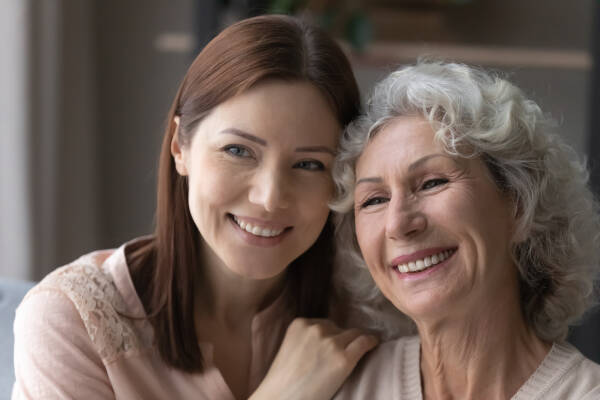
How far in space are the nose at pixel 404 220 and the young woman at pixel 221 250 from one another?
242 mm

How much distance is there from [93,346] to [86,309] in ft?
0.26

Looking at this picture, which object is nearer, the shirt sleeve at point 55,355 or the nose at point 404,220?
the nose at point 404,220

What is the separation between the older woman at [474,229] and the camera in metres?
1.48

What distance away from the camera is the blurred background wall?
3465 millimetres

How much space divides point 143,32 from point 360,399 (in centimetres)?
308

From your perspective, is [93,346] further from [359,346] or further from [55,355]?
[359,346]

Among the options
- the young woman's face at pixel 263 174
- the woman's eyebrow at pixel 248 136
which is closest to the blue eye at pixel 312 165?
the young woman's face at pixel 263 174

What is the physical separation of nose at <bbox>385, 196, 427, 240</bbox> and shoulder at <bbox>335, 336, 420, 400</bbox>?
1.19ft

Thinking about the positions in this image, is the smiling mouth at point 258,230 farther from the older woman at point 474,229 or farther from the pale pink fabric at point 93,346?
the pale pink fabric at point 93,346

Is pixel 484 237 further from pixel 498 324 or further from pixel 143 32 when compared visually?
pixel 143 32

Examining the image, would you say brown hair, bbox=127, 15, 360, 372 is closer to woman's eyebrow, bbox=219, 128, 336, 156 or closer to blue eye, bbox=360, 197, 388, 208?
woman's eyebrow, bbox=219, 128, 336, 156

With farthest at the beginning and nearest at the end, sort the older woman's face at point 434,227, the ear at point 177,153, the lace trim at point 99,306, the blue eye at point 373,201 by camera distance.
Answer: the ear at point 177,153
the lace trim at point 99,306
the blue eye at point 373,201
the older woman's face at point 434,227

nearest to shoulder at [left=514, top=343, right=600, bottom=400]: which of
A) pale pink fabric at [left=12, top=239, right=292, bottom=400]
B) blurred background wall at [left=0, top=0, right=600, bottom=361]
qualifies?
pale pink fabric at [left=12, top=239, right=292, bottom=400]

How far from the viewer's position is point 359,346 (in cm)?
176
